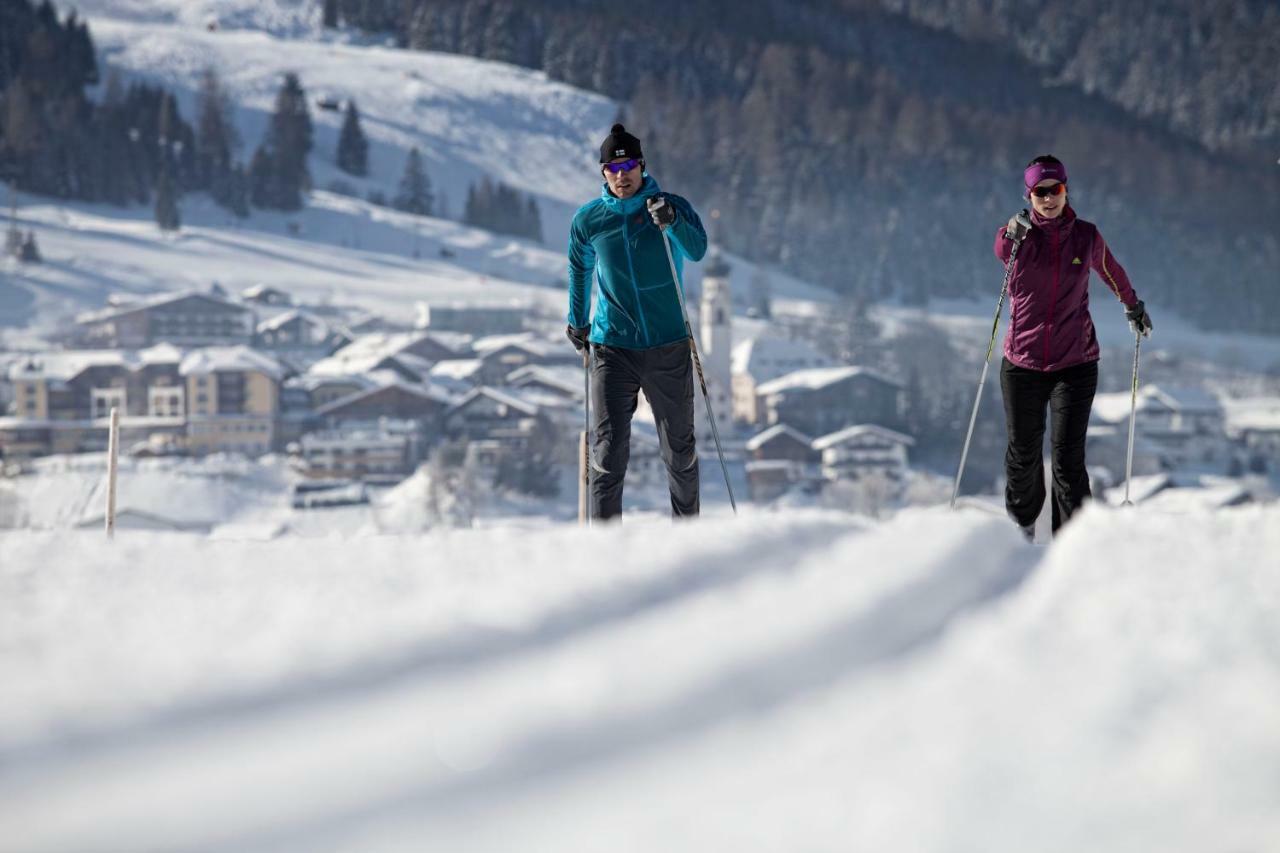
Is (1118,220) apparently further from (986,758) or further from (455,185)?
(986,758)

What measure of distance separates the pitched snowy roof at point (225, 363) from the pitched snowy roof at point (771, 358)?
60.3 ft

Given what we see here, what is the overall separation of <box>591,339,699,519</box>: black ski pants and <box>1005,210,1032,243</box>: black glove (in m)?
0.83

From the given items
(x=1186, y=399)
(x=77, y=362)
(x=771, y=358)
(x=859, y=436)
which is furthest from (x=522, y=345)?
(x=1186, y=399)

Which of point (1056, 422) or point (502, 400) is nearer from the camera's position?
point (1056, 422)

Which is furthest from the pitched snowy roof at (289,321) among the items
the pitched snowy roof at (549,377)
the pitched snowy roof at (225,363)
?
the pitched snowy roof at (549,377)

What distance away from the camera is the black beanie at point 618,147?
10.3ft

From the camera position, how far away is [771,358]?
5234 centimetres

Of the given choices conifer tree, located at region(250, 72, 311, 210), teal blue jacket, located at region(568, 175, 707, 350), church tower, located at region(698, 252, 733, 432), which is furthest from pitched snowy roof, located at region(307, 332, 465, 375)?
teal blue jacket, located at region(568, 175, 707, 350)

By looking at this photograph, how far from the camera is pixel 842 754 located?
1152 millimetres

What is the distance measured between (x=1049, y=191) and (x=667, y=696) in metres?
2.23

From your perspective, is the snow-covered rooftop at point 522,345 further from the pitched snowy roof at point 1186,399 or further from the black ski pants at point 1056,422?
the black ski pants at point 1056,422

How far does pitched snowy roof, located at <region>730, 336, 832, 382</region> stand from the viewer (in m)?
51.1

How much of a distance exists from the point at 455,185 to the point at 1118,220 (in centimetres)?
4694

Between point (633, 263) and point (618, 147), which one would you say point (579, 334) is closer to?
point (633, 263)
